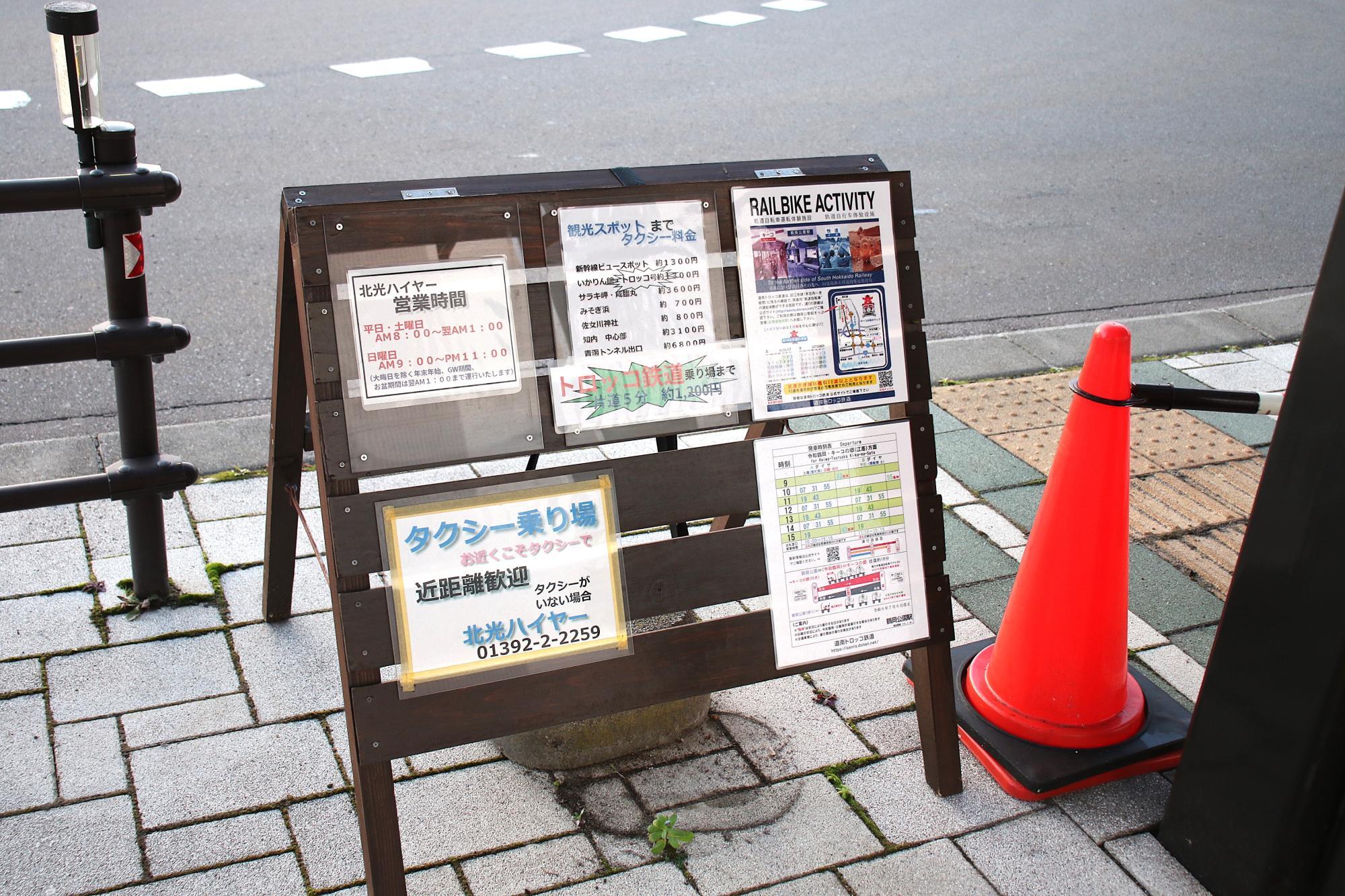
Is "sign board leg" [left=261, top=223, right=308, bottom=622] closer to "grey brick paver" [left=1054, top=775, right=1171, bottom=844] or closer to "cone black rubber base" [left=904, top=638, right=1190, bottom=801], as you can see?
"cone black rubber base" [left=904, top=638, right=1190, bottom=801]

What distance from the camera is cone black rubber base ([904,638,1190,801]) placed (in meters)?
2.86

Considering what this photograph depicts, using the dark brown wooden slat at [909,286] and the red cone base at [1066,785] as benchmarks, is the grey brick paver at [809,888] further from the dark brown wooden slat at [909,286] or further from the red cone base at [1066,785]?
the dark brown wooden slat at [909,286]

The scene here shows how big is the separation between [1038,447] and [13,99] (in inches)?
297

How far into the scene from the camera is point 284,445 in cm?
311

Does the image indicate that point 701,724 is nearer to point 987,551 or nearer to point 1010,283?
point 987,551

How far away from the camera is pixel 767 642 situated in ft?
8.77

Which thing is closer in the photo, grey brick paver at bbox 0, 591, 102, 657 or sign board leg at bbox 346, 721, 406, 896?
sign board leg at bbox 346, 721, 406, 896

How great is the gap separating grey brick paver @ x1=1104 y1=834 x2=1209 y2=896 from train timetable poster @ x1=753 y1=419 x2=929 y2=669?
652 mm

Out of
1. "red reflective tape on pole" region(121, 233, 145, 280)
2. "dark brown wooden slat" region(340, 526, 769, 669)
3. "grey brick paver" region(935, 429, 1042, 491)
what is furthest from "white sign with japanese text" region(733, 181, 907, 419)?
"grey brick paver" region(935, 429, 1042, 491)

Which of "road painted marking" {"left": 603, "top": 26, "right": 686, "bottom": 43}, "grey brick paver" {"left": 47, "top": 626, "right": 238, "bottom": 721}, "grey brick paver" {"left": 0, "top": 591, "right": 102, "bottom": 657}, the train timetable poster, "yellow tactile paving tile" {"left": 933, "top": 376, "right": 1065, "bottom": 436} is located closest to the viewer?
the train timetable poster

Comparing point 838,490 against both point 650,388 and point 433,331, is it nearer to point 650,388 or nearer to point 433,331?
point 650,388

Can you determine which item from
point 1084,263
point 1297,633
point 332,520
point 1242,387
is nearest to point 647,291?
point 332,520

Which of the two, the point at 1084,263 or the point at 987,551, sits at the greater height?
the point at 1084,263

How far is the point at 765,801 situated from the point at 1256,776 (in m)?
1.04
